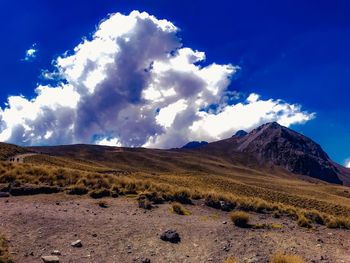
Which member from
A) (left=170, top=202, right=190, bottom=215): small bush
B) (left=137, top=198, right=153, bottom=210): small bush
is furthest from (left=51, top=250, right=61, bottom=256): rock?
(left=170, top=202, right=190, bottom=215): small bush

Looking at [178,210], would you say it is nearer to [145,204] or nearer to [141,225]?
[145,204]

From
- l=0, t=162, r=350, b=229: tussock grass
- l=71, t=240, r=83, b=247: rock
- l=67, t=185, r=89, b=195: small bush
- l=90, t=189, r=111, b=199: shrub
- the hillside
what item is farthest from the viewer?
the hillside

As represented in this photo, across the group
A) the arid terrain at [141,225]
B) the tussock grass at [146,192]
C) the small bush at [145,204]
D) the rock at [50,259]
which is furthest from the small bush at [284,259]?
the small bush at [145,204]

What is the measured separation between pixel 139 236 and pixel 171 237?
134 centimetres

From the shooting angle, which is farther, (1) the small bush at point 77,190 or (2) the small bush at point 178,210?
(1) the small bush at point 77,190

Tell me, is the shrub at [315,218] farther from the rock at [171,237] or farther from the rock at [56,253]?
the rock at [56,253]

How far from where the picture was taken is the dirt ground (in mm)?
15648

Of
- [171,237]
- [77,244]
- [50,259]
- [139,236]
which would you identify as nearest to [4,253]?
[50,259]

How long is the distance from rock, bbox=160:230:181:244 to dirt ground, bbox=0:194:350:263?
0.24 metres

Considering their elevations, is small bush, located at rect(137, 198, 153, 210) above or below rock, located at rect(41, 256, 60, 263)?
above

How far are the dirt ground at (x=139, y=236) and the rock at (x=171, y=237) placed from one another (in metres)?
0.24

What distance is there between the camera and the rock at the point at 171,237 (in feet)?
57.1

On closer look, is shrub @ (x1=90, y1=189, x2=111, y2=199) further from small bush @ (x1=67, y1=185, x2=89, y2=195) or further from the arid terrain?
small bush @ (x1=67, y1=185, x2=89, y2=195)

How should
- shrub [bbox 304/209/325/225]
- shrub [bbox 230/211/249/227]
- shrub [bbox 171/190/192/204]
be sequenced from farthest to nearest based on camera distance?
shrub [bbox 171/190/192/204] < shrub [bbox 304/209/325/225] < shrub [bbox 230/211/249/227]
